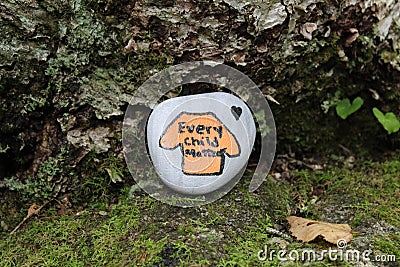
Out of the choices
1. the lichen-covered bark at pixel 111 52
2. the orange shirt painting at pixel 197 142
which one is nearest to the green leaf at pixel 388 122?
the lichen-covered bark at pixel 111 52

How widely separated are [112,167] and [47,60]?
58 centimetres

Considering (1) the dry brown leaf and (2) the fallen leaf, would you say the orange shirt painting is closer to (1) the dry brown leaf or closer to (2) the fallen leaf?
(1) the dry brown leaf

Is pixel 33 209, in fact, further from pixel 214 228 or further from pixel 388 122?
pixel 388 122

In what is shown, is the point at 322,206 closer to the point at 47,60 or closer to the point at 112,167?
the point at 112,167

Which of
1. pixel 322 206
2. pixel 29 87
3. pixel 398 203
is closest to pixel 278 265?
pixel 322 206

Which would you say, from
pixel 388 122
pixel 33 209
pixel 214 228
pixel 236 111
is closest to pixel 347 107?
pixel 388 122

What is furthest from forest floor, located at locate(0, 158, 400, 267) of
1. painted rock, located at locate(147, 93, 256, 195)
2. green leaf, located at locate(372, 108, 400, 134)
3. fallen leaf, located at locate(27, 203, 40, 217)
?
green leaf, located at locate(372, 108, 400, 134)

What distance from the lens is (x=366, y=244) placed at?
1.98 metres

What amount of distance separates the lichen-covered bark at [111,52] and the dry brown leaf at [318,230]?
716mm

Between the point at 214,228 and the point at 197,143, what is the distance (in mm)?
383

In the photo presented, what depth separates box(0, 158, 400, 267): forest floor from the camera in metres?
1.89

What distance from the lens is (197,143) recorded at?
214 cm

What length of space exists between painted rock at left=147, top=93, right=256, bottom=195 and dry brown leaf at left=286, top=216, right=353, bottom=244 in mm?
374

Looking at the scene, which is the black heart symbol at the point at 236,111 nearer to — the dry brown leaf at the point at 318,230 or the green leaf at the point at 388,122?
the dry brown leaf at the point at 318,230
